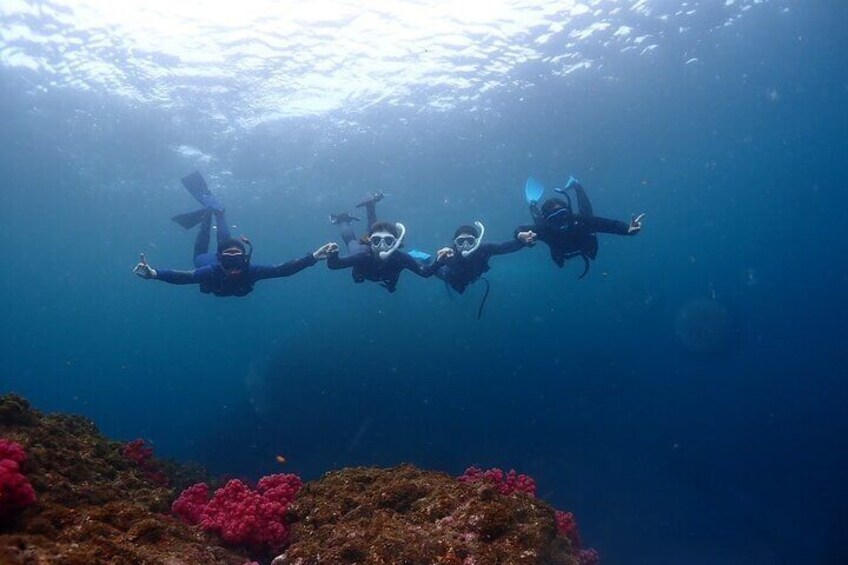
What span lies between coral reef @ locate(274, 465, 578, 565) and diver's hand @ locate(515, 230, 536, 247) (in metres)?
6.50

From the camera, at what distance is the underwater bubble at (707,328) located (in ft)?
175

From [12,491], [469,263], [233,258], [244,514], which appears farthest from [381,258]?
[12,491]

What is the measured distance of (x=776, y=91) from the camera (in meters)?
32.0

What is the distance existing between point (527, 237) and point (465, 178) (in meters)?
27.9

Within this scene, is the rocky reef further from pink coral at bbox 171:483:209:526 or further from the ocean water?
the ocean water

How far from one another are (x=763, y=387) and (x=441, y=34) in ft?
160

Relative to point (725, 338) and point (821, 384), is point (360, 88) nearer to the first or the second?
point (725, 338)

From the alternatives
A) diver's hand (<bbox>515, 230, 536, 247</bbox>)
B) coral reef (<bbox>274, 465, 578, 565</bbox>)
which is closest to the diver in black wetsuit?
diver's hand (<bbox>515, 230, 536, 247</bbox>)

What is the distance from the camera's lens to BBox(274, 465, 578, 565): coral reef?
4520 millimetres

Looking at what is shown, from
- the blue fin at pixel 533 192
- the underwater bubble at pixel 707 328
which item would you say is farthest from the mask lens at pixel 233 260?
the underwater bubble at pixel 707 328

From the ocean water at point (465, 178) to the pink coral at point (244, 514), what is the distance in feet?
54.7

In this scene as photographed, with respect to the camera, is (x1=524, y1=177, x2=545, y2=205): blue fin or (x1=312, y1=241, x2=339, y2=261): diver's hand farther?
(x1=524, y1=177, x2=545, y2=205): blue fin

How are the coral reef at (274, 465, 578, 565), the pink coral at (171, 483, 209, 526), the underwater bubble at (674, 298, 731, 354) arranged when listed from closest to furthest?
the coral reef at (274, 465, 578, 565) < the pink coral at (171, 483, 209, 526) < the underwater bubble at (674, 298, 731, 354)

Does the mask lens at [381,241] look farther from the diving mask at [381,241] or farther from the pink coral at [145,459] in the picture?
the pink coral at [145,459]
